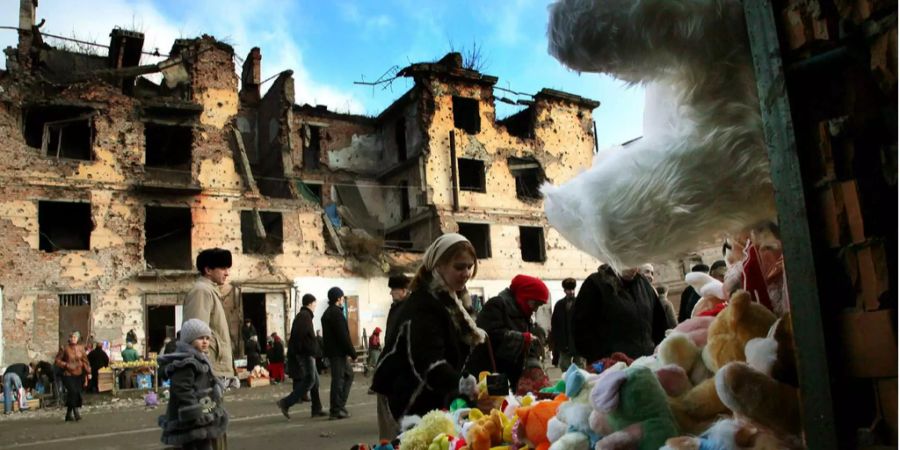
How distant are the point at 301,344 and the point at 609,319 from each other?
533 centimetres

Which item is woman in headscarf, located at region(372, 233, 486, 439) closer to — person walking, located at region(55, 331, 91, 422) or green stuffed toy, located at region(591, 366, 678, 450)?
green stuffed toy, located at region(591, 366, 678, 450)

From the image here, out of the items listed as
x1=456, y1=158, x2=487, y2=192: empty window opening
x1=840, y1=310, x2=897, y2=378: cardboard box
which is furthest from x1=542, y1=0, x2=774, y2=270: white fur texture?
x1=456, y1=158, x2=487, y2=192: empty window opening

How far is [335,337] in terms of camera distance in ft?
28.8

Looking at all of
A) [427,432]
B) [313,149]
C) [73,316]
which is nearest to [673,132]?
[427,432]

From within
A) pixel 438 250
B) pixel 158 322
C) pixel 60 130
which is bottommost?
pixel 158 322

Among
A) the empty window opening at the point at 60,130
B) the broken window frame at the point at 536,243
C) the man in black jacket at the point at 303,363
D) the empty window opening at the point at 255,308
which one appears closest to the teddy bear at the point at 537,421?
the man in black jacket at the point at 303,363

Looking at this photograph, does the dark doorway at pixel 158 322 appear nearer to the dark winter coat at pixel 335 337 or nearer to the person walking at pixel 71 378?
the person walking at pixel 71 378

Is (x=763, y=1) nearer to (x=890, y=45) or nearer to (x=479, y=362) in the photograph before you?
(x=890, y=45)

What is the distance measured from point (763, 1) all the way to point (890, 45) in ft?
0.69

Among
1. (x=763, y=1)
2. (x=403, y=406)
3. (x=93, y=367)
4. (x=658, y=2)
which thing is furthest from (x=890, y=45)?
(x=93, y=367)

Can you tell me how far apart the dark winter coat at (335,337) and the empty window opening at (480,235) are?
18.2 metres

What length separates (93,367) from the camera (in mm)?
17234

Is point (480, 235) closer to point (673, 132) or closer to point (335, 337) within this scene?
point (335, 337)

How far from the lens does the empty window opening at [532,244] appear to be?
28.0m
